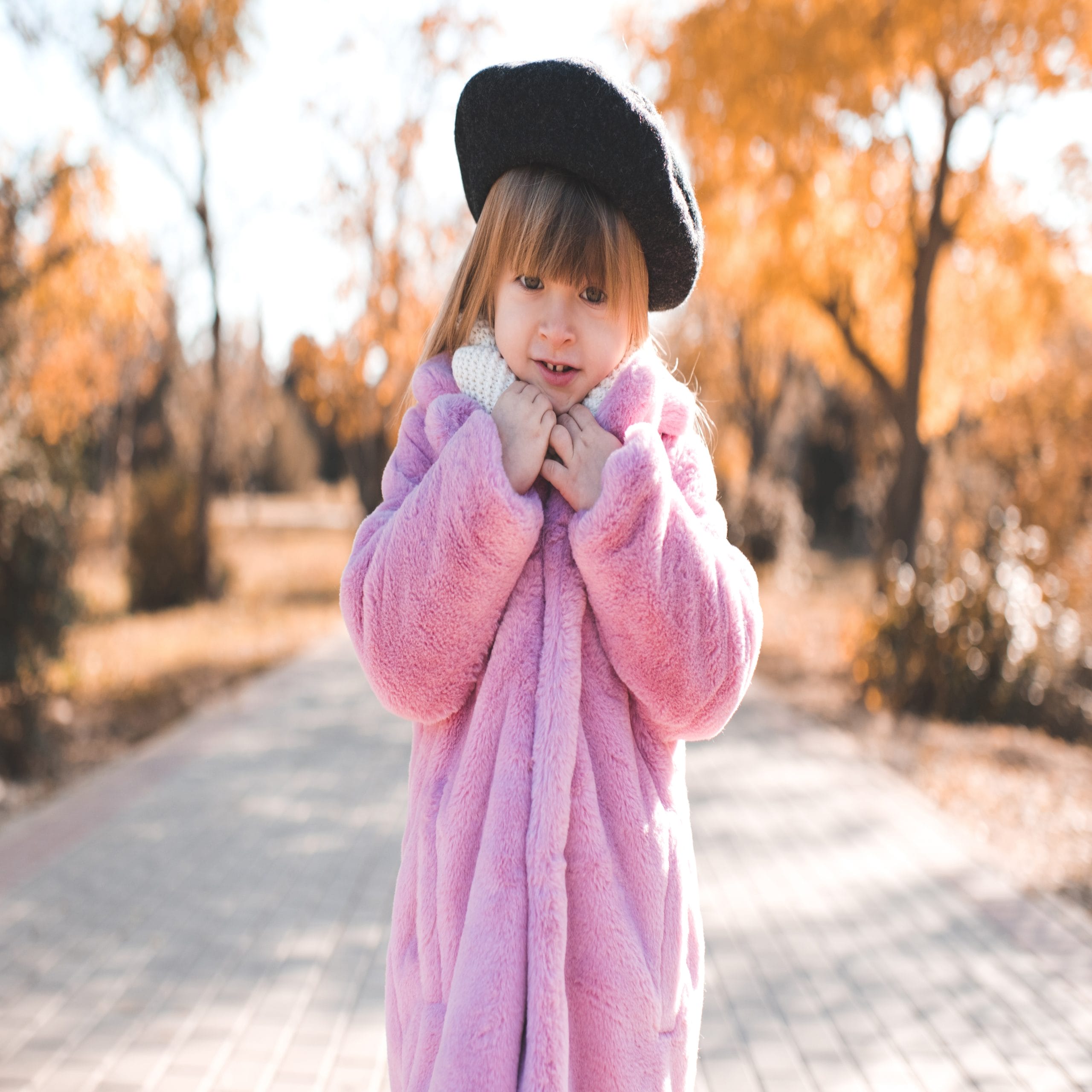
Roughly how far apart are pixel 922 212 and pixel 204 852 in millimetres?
7899

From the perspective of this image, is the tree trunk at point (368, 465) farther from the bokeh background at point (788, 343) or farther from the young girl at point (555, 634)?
the young girl at point (555, 634)

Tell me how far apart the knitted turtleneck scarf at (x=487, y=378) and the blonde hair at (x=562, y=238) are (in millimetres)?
101

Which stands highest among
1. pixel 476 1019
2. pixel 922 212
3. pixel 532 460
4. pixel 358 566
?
pixel 922 212

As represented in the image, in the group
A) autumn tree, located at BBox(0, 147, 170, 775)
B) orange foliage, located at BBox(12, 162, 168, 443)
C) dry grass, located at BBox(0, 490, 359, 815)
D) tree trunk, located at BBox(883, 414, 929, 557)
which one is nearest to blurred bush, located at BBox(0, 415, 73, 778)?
autumn tree, located at BBox(0, 147, 170, 775)

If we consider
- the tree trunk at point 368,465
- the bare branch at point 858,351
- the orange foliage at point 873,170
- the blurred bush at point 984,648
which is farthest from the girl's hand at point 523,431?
the tree trunk at point 368,465

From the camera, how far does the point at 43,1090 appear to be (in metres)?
2.67

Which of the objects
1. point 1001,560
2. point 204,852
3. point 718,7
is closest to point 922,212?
point 718,7

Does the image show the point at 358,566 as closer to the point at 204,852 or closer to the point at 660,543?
the point at 660,543

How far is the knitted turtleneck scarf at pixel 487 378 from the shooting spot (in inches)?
58.4

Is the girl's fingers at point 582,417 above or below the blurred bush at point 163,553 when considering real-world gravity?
above

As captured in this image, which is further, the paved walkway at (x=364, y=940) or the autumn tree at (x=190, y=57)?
the autumn tree at (x=190, y=57)

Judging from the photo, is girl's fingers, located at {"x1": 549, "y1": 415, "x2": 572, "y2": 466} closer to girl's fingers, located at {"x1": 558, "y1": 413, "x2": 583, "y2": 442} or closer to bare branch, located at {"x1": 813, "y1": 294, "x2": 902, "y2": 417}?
girl's fingers, located at {"x1": 558, "y1": 413, "x2": 583, "y2": 442}

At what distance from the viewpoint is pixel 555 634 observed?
138 centimetres

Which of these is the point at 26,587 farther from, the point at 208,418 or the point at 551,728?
the point at 208,418
